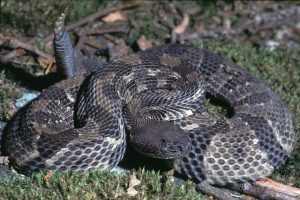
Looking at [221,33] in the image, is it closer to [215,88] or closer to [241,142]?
[215,88]

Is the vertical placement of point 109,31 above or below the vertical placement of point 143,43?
above

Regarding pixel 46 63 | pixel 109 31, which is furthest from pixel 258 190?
pixel 109 31

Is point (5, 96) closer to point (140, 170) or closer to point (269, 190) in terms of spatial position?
point (140, 170)

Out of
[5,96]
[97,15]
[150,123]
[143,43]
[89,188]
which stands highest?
[97,15]

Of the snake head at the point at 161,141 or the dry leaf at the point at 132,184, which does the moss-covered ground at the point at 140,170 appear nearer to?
the dry leaf at the point at 132,184

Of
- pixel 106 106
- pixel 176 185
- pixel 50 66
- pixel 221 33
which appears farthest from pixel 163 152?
pixel 221 33

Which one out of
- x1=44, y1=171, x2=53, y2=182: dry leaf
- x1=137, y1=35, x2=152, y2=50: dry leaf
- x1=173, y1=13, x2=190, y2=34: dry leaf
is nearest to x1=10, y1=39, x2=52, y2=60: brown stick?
x1=137, y1=35, x2=152, y2=50: dry leaf
